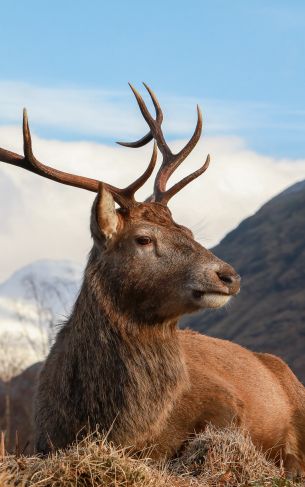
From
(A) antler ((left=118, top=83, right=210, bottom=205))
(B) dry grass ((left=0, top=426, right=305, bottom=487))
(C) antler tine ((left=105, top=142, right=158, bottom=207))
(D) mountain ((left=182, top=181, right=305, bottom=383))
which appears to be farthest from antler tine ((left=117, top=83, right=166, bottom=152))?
(D) mountain ((left=182, top=181, right=305, bottom=383))

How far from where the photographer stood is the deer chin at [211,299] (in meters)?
8.22

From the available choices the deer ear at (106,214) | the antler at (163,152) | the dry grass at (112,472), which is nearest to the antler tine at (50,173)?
the deer ear at (106,214)

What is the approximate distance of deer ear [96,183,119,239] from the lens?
325 inches

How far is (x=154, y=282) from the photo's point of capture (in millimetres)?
8430

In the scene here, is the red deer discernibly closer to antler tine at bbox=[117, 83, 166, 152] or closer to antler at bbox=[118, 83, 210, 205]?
antler at bbox=[118, 83, 210, 205]

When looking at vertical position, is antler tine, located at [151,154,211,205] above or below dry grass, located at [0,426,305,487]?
above

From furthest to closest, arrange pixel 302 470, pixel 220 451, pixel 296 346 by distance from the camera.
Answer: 1. pixel 296 346
2. pixel 302 470
3. pixel 220 451

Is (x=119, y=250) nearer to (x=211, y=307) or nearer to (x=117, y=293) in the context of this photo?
(x=117, y=293)

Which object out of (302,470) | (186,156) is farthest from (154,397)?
(186,156)

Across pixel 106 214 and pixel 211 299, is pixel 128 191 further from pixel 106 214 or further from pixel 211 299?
pixel 211 299

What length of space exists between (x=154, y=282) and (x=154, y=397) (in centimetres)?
95

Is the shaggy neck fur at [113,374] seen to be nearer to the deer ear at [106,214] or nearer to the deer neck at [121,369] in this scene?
the deer neck at [121,369]

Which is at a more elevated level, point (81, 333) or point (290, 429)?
point (81, 333)

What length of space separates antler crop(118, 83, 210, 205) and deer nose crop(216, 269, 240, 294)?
1584mm
